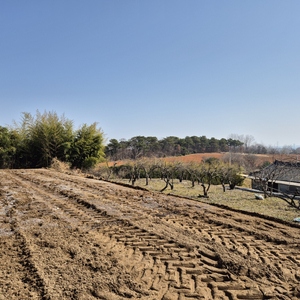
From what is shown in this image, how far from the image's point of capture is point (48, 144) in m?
15.9

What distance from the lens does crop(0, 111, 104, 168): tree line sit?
52.0 feet

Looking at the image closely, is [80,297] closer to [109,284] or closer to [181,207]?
[109,284]

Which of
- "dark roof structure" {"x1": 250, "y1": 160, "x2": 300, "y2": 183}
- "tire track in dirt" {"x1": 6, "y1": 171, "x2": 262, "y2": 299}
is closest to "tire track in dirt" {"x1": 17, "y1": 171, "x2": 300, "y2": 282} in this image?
"tire track in dirt" {"x1": 6, "y1": 171, "x2": 262, "y2": 299}

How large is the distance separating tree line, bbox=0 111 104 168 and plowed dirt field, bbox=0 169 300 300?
460 inches

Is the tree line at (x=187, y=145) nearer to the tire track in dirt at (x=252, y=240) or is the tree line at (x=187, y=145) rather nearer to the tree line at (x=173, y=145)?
the tree line at (x=173, y=145)

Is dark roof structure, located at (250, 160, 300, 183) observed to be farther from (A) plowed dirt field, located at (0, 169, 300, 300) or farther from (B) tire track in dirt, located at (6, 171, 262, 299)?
(B) tire track in dirt, located at (6, 171, 262, 299)

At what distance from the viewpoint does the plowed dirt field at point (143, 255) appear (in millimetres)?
2357

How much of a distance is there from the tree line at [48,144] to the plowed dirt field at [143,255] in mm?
11682

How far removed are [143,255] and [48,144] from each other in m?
15.0

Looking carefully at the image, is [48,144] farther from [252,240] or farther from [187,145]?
[187,145]

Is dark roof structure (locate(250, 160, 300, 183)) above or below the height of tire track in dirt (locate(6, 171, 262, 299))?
above

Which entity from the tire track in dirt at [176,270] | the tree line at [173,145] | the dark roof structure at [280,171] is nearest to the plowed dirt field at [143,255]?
the tire track in dirt at [176,270]

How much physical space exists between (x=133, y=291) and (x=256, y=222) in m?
3.44

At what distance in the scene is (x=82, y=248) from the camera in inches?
126
